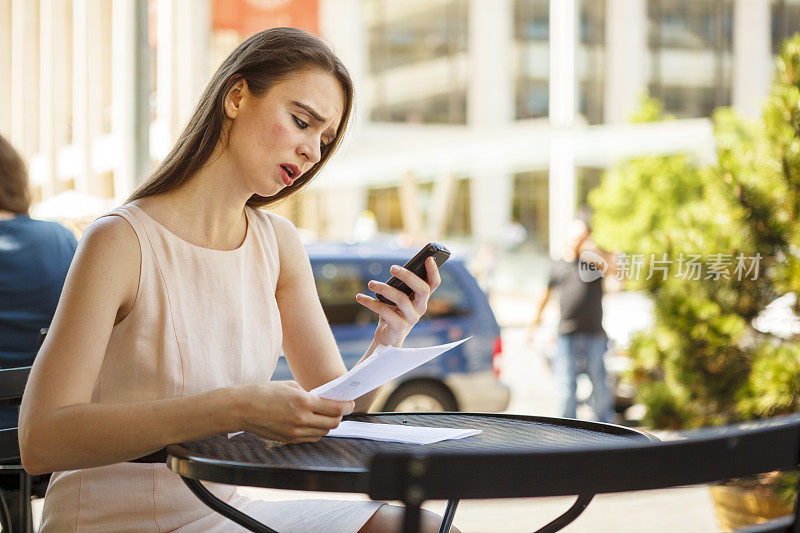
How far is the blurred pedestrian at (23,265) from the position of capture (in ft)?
9.92

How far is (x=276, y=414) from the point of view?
150 cm

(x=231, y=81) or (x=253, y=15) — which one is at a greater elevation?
(x=253, y=15)

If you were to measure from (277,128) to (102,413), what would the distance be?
0.65 metres

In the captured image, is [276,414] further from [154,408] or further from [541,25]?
[541,25]

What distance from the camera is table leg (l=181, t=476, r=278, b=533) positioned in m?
1.50

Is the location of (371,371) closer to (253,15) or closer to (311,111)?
(311,111)

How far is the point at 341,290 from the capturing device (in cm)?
714

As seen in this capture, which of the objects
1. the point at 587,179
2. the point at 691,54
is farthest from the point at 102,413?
the point at 691,54

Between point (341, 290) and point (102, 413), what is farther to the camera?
point (341, 290)

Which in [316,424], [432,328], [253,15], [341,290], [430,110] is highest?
[430,110]

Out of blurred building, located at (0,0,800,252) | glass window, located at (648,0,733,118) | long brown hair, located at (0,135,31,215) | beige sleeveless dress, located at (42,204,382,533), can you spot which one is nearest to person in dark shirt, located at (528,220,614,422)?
long brown hair, located at (0,135,31,215)

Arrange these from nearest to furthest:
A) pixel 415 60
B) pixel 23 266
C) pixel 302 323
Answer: pixel 302 323 → pixel 23 266 → pixel 415 60

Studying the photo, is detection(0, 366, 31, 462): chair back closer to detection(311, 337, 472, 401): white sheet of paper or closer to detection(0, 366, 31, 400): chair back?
detection(0, 366, 31, 400): chair back

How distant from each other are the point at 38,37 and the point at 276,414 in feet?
120
